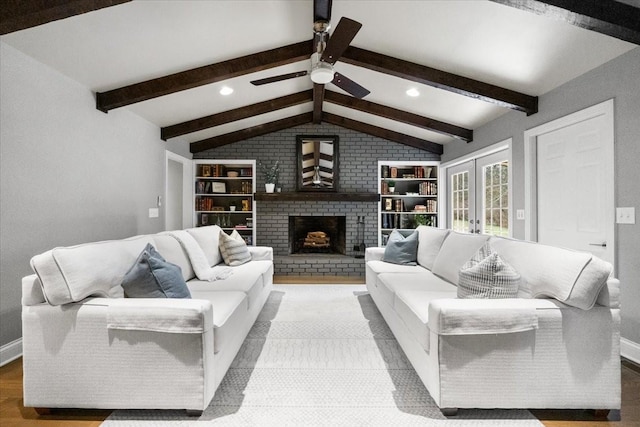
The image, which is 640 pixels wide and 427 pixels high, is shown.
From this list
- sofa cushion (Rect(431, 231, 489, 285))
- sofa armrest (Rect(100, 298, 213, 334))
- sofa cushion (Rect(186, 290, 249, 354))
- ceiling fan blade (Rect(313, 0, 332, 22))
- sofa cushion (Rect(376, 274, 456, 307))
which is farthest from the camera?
sofa cushion (Rect(431, 231, 489, 285))

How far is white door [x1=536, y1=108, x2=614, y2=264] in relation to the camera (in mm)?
2807

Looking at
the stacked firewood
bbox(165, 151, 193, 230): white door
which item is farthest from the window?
bbox(165, 151, 193, 230): white door

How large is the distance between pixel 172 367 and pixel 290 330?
4.98ft

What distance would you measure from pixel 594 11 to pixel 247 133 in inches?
198

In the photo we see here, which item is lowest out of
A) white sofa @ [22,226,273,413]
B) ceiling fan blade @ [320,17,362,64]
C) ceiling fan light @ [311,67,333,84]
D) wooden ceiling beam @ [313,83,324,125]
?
white sofa @ [22,226,273,413]

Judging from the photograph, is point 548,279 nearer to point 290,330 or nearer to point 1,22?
point 290,330

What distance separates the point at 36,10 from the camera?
83.0 inches

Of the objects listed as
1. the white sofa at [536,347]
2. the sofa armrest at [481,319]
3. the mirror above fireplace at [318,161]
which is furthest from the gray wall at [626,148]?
the mirror above fireplace at [318,161]

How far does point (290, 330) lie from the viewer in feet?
Result: 10.7

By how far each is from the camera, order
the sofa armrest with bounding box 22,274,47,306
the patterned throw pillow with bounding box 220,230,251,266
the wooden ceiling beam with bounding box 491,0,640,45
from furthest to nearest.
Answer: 1. the patterned throw pillow with bounding box 220,230,251,266
2. the wooden ceiling beam with bounding box 491,0,640,45
3. the sofa armrest with bounding box 22,274,47,306

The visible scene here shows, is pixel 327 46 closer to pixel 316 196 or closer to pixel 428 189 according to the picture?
pixel 316 196

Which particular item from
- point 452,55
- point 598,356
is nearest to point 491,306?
point 598,356

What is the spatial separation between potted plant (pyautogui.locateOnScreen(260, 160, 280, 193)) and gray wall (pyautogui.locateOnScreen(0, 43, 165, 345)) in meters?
2.41

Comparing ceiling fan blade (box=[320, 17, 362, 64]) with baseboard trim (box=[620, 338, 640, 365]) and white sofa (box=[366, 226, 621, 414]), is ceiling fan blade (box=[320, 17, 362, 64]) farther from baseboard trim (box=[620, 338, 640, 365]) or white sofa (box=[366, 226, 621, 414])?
baseboard trim (box=[620, 338, 640, 365])
